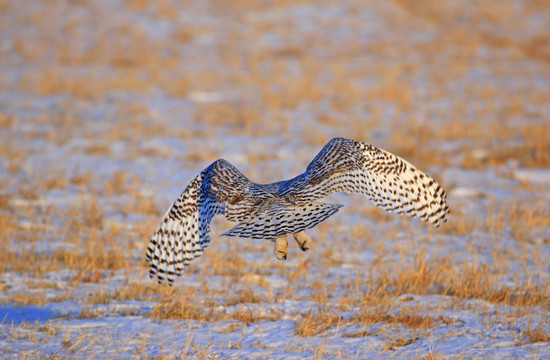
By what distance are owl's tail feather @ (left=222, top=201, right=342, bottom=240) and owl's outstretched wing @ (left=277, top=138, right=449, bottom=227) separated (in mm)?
99

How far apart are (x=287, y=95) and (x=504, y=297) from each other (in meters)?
10.7

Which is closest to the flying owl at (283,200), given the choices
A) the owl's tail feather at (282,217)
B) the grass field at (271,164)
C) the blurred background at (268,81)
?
the owl's tail feather at (282,217)

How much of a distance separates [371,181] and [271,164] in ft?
19.6

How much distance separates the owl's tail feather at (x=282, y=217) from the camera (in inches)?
192

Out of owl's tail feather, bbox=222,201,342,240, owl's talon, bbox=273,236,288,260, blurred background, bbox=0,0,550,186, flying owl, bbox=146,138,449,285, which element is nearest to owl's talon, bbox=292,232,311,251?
flying owl, bbox=146,138,449,285

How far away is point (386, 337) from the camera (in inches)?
199

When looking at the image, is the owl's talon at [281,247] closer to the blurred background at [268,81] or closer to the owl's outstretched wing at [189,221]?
the owl's outstretched wing at [189,221]

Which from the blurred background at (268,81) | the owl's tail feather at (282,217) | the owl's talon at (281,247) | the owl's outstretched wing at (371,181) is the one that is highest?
the blurred background at (268,81)

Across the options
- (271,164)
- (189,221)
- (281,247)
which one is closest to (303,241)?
(281,247)

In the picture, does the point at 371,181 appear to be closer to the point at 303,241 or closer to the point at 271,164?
the point at 303,241

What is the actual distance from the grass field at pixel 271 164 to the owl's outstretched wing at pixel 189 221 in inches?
20.8

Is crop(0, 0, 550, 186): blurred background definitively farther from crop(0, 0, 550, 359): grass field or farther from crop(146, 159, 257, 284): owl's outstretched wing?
crop(146, 159, 257, 284): owl's outstretched wing

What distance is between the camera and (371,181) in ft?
17.6

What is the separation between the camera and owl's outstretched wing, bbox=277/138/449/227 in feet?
16.5
